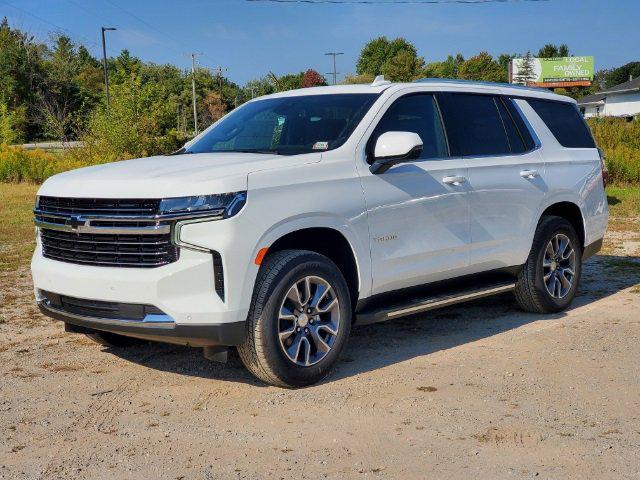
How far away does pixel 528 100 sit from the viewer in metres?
7.24

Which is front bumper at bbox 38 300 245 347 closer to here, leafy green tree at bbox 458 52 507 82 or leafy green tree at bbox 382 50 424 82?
leafy green tree at bbox 382 50 424 82

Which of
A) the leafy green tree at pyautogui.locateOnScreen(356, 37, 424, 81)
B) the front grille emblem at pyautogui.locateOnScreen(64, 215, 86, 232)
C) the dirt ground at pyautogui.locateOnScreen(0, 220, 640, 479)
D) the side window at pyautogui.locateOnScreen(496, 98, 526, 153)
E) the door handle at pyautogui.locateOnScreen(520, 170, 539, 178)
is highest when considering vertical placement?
the leafy green tree at pyautogui.locateOnScreen(356, 37, 424, 81)

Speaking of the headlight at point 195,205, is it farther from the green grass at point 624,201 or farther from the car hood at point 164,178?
the green grass at point 624,201

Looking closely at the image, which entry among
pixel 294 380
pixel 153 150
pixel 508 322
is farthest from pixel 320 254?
pixel 153 150

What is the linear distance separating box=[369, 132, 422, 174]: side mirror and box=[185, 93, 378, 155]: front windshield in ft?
0.83

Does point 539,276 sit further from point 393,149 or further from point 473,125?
point 393,149

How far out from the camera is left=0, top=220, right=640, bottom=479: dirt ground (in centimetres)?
395

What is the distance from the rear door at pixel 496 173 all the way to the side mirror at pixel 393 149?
0.90 meters

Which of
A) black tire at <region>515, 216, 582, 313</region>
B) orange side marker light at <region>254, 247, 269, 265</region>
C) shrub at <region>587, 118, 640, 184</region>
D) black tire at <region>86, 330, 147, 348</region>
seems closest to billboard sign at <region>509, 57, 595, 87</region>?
shrub at <region>587, 118, 640, 184</region>

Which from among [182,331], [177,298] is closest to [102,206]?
[177,298]

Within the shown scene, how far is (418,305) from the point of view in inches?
227

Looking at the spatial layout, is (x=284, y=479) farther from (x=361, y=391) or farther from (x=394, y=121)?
(x=394, y=121)

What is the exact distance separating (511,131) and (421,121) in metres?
1.20

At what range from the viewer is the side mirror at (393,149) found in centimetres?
536
